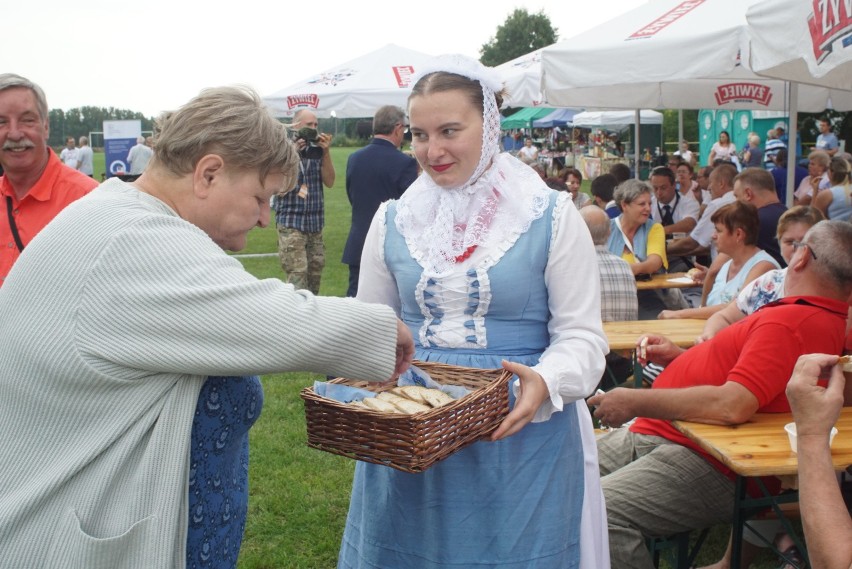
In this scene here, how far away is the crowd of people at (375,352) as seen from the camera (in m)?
1.52

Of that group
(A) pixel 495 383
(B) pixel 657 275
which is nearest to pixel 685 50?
(B) pixel 657 275

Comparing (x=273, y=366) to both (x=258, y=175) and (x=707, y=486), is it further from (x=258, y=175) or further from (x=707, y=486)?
(x=707, y=486)

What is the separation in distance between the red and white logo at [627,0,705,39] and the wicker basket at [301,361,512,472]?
15.8ft

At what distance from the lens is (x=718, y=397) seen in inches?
118

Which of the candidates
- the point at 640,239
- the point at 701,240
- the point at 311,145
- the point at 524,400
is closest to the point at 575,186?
the point at 701,240

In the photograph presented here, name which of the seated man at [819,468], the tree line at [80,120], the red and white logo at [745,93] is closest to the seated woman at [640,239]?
the red and white logo at [745,93]

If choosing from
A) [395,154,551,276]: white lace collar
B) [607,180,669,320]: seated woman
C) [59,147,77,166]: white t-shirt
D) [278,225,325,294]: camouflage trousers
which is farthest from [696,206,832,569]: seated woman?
[59,147,77,166]: white t-shirt

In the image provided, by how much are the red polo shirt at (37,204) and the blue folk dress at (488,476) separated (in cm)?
170

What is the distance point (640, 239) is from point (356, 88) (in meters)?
6.10

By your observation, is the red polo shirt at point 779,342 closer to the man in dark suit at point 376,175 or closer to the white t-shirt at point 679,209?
the man in dark suit at point 376,175

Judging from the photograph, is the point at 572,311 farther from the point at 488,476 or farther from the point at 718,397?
the point at 718,397

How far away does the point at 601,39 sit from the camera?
21.8 ft

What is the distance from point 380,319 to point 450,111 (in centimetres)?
86

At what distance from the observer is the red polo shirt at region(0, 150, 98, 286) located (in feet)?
11.1
